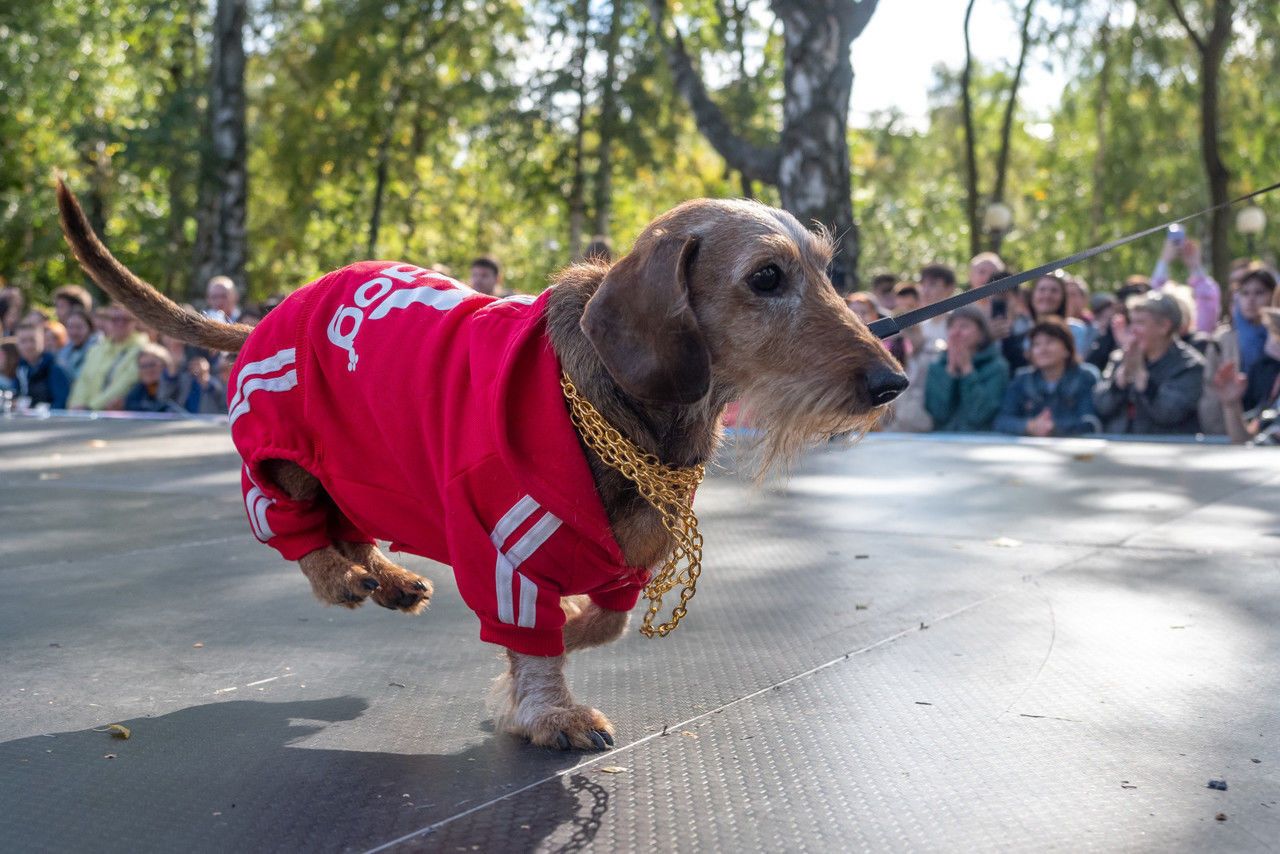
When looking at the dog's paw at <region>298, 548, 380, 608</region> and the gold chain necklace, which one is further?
the dog's paw at <region>298, 548, 380, 608</region>

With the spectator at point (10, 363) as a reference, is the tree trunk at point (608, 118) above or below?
above

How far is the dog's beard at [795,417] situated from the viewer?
2.88 m

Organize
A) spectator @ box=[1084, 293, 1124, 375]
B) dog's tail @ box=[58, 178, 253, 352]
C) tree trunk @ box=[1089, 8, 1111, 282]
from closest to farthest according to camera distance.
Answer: dog's tail @ box=[58, 178, 253, 352], spectator @ box=[1084, 293, 1124, 375], tree trunk @ box=[1089, 8, 1111, 282]

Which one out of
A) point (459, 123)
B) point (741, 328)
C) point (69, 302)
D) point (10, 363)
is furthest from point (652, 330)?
point (459, 123)

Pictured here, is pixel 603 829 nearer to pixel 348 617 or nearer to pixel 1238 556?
pixel 348 617

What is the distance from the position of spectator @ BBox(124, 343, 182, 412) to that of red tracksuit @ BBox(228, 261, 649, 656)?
916 cm

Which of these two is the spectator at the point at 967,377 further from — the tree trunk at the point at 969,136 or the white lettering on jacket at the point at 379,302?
the tree trunk at the point at 969,136

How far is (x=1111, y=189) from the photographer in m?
35.0

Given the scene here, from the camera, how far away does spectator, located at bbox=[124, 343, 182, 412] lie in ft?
40.0

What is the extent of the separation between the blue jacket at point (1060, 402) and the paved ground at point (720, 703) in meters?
4.21

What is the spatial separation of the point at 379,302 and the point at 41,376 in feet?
37.6

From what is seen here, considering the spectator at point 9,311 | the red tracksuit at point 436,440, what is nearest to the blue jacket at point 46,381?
the spectator at point 9,311

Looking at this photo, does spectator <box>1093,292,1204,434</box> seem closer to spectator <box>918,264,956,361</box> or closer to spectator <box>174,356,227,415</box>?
spectator <box>918,264,956,361</box>

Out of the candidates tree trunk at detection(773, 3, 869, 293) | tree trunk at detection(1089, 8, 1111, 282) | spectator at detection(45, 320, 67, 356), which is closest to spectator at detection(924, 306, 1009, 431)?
tree trunk at detection(773, 3, 869, 293)
